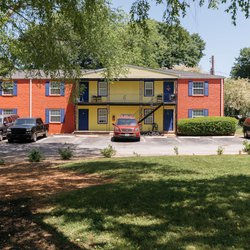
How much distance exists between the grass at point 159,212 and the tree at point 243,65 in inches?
2649

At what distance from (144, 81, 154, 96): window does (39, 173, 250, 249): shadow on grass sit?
26.1 m

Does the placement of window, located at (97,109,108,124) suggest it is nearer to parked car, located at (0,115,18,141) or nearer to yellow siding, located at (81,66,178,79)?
yellow siding, located at (81,66,178,79)

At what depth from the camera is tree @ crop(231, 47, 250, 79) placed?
7246cm

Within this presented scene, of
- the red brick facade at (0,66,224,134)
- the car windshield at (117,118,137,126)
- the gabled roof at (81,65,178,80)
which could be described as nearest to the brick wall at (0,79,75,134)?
the red brick facade at (0,66,224,134)

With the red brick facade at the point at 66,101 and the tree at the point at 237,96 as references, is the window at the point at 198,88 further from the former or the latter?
the tree at the point at 237,96

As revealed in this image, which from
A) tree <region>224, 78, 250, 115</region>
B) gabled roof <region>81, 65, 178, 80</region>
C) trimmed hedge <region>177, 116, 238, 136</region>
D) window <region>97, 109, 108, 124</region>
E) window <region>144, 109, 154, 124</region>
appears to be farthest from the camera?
tree <region>224, 78, 250, 115</region>

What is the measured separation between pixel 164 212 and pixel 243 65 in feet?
239

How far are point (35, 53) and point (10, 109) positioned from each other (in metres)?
22.2

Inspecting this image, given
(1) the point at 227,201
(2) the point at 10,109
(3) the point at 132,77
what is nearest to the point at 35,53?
(1) the point at 227,201

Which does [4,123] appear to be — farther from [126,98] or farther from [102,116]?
[126,98]

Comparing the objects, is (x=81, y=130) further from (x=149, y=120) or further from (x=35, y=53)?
(x=35, y=53)

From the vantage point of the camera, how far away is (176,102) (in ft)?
111

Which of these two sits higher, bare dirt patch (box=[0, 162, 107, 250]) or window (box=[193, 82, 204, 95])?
window (box=[193, 82, 204, 95])

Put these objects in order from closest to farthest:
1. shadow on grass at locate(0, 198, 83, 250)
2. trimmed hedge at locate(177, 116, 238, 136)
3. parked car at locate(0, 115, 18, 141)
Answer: shadow on grass at locate(0, 198, 83, 250) < parked car at locate(0, 115, 18, 141) < trimmed hedge at locate(177, 116, 238, 136)
